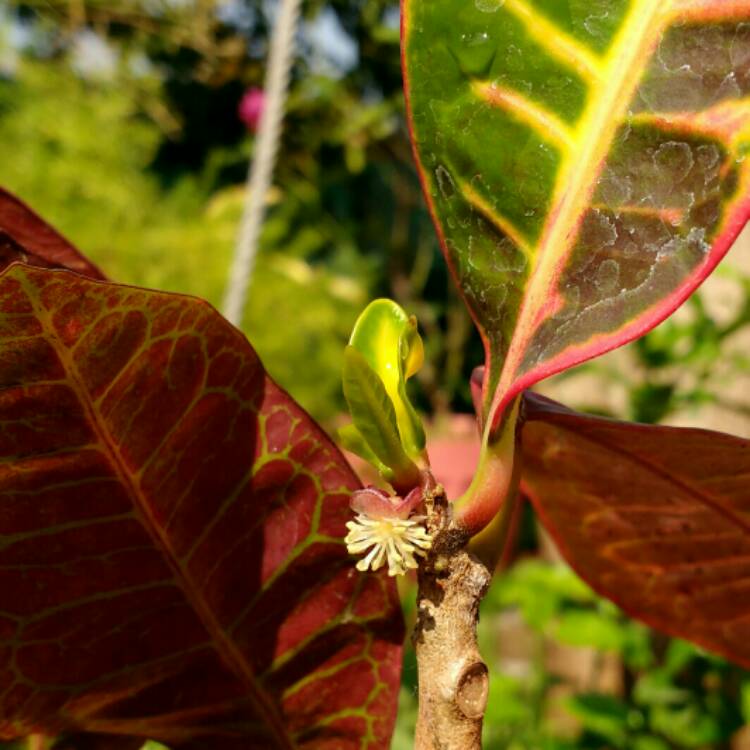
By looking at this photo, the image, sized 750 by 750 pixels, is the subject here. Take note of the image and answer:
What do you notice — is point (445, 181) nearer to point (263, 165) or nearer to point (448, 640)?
point (448, 640)

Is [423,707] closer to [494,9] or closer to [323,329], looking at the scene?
Result: [494,9]

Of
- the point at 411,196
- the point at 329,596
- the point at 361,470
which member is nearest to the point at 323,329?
the point at 411,196

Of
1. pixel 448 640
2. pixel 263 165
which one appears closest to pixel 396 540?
pixel 448 640

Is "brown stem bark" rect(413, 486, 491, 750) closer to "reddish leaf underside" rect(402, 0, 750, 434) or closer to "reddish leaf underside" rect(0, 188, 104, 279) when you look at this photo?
"reddish leaf underside" rect(402, 0, 750, 434)

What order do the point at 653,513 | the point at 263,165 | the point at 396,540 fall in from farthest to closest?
the point at 263,165
the point at 653,513
the point at 396,540

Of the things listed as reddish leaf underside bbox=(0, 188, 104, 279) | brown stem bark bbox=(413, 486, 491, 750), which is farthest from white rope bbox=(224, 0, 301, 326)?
brown stem bark bbox=(413, 486, 491, 750)

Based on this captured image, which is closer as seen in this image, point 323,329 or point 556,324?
point 556,324

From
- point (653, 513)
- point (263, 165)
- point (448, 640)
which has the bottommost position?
point (448, 640)
